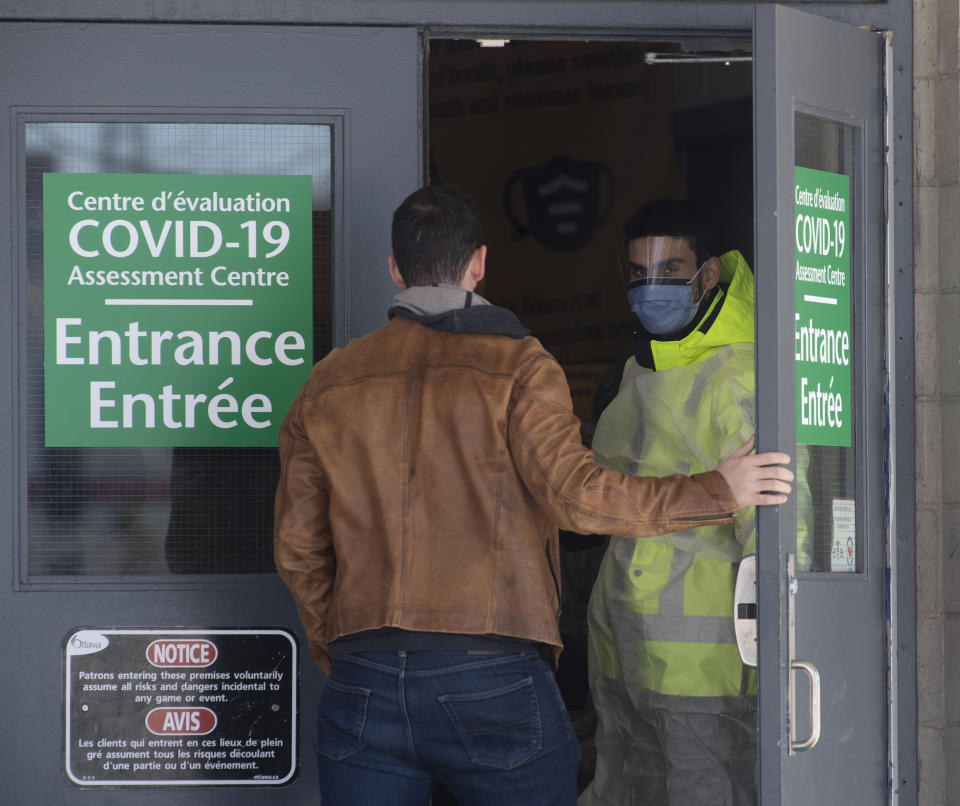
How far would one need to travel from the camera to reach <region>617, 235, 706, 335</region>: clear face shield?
3.44m

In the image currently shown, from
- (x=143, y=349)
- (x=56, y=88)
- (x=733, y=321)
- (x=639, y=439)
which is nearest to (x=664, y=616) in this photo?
(x=639, y=439)

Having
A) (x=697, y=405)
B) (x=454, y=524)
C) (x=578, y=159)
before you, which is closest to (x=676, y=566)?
(x=697, y=405)

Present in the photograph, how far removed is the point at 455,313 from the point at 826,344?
896 mm

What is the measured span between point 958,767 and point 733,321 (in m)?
1.23

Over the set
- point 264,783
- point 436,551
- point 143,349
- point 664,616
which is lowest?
point 264,783

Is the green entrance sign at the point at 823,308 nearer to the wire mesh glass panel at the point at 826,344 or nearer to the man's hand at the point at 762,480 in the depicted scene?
the wire mesh glass panel at the point at 826,344

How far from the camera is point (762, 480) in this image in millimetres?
2455

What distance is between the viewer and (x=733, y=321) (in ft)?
11.1

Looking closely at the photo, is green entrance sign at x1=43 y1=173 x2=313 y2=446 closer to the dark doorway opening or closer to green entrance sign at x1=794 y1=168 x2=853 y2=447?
green entrance sign at x1=794 y1=168 x2=853 y2=447

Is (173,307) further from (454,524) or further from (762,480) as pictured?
(762,480)

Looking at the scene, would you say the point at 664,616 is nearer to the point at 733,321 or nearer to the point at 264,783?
the point at 733,321

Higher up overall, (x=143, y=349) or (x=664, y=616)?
(x=143, y=349)

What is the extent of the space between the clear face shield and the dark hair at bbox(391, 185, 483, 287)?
3.28 feet

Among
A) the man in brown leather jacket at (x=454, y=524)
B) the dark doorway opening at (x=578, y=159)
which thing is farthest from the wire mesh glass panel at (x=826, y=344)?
the dark doorway opening at (x=578, y=159)
